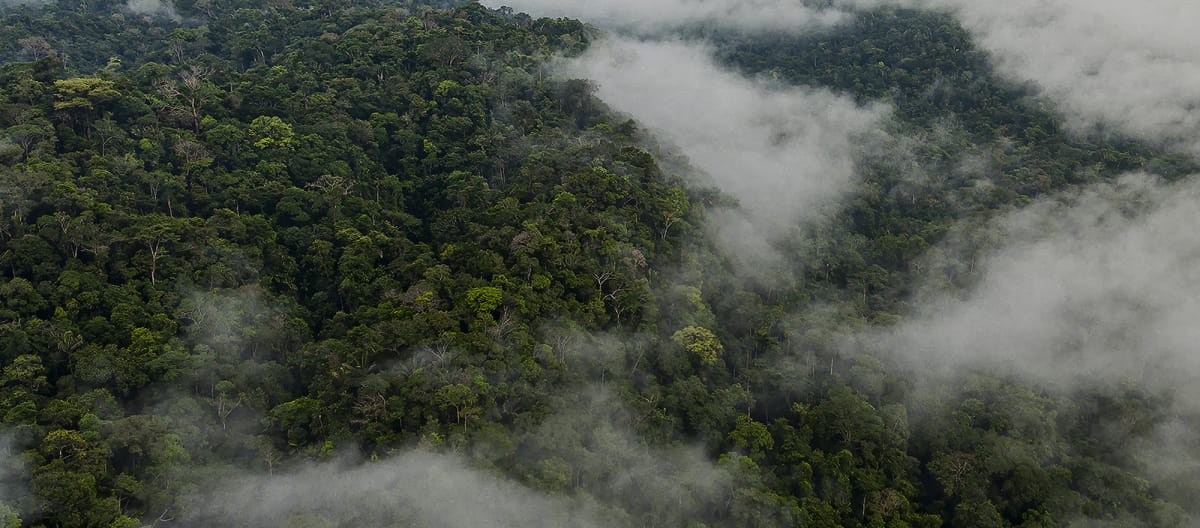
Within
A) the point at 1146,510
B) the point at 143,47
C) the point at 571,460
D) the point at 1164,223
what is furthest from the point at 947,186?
the point at 143,47

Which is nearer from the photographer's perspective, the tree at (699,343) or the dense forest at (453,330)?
the dense forest at (453,330)

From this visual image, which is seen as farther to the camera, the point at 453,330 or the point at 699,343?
the point at 699,343

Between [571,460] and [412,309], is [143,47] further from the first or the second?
[571,460]

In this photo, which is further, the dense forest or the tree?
the tree

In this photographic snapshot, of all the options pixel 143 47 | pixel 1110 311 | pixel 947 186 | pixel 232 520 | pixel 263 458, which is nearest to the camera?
pixel 232 520

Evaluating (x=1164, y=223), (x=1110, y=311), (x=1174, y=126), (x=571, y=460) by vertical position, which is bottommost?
(x=571, y=460)

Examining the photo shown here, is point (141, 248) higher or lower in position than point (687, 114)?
lower

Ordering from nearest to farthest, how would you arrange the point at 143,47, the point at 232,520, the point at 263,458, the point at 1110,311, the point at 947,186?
the point at 232,520, the point at 263,458, the point at 1110,311, the point at 947,186, the point at 143,47

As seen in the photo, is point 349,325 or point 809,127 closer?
point 349,325
